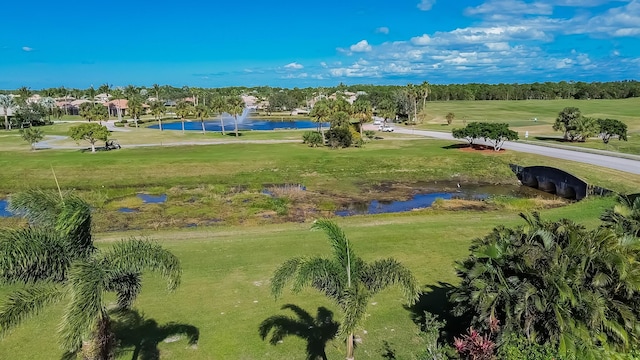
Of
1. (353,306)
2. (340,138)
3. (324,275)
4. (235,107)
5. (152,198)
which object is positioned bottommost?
(152,198)

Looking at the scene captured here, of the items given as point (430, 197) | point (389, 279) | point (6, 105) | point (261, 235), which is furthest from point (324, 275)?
point (6, 105)

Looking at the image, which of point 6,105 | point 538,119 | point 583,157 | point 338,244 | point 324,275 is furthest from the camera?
point 6,105

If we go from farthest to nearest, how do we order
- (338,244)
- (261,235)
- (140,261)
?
1. (261,235)
2. (338,244)
3. (140,261)

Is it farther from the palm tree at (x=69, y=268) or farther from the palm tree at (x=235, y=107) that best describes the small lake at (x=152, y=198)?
the palm tree at (x=235, y=107)

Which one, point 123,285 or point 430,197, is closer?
point 123,285

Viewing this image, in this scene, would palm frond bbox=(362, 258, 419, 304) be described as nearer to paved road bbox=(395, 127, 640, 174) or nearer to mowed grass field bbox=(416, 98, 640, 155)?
paved road bbox=(395, 127, 640, 174)

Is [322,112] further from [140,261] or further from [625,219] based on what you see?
[140,261]

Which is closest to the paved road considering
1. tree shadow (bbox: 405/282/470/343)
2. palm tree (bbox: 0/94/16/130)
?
tree shadow (bbox: 405/282/470/343)

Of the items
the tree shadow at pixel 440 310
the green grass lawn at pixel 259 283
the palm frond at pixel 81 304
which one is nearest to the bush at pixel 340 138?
the green grass lawn at pixel 259 283
